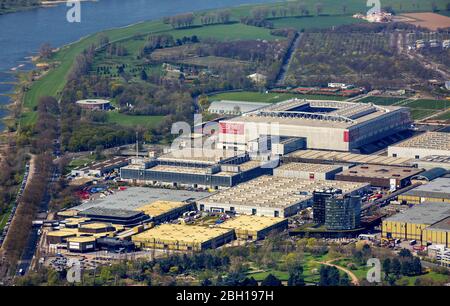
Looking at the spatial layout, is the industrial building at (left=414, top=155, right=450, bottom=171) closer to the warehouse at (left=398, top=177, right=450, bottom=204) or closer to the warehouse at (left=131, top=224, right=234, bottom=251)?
the warehouse at (left=398, top=177, right=450, bottom=204)

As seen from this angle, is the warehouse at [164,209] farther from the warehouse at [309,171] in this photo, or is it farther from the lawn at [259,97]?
the lawn at [259,97]

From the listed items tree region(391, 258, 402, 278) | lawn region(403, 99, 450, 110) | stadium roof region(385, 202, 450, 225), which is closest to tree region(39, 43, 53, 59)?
lawn region(403, 99, 450, 110)

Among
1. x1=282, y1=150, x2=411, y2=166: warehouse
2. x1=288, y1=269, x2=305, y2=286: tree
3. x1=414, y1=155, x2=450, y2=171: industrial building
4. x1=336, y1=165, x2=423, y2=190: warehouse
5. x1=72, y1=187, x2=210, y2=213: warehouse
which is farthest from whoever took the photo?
x1=282, y1=150, x2=411, y2=166: warehouse

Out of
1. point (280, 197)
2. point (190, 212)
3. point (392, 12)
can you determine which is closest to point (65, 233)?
point (190, 212)

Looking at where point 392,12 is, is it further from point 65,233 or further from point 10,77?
point 65,233

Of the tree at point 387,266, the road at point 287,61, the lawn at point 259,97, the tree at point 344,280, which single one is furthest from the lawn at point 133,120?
the tree at point 344,280

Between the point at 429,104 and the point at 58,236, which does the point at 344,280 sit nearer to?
the point at 58,236
